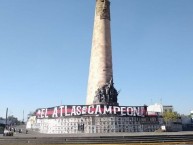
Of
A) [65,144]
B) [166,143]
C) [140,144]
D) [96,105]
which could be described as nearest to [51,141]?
[65,144]

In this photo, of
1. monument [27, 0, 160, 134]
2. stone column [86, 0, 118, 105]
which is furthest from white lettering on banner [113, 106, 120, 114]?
stone column [86, 0, 118, 105]

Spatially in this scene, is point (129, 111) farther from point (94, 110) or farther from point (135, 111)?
point (94, 110)

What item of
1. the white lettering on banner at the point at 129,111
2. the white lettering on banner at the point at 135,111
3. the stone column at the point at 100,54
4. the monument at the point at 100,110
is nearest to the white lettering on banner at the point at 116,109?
the monument at the point at 100,110

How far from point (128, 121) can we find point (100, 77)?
30.5ft

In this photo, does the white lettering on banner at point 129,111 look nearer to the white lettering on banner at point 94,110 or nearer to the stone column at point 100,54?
the white lettering on banner at point 94,110

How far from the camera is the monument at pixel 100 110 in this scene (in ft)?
160

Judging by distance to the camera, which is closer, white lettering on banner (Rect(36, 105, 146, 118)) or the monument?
the monument

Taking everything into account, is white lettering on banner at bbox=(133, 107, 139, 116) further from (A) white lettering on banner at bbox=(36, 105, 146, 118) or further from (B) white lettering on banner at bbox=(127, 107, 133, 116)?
(B) white lettering on banner at bbox=(127, 107, 133, 116)

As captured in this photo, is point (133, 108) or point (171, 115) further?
point (171, 115)

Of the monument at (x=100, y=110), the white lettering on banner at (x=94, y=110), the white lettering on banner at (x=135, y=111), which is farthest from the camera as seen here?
the white lettering on banner at (x=135, y=111)

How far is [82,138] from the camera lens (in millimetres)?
28469

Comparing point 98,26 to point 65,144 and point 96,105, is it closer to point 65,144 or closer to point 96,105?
point 96,105

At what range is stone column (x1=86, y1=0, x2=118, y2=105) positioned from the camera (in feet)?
171

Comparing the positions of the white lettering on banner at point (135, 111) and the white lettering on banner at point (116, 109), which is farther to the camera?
the white lettering on banner at point (135, 111)
